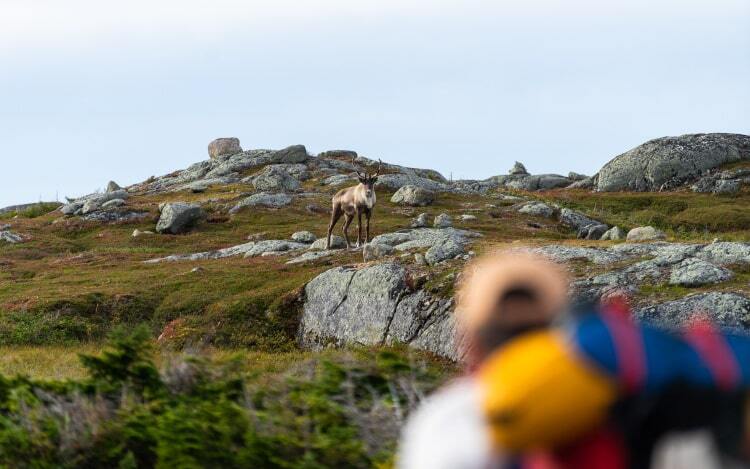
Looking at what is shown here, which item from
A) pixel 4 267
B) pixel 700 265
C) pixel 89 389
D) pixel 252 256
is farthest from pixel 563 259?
pixel 4 267

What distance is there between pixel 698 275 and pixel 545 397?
20.8 m

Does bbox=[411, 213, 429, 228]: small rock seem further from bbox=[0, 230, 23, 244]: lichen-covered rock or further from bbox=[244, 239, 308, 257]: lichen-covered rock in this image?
bbox=[0, 230, 23, 244]: lichen-covered rock

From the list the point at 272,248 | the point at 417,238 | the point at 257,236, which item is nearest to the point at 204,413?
the point at 417,238

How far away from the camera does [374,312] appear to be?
26422 millimetres

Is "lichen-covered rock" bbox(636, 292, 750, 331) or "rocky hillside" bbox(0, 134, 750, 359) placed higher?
"rocky hillside" bbox(0, 134, 750, 359)

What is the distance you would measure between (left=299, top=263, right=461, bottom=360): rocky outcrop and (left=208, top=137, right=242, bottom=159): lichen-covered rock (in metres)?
81.7

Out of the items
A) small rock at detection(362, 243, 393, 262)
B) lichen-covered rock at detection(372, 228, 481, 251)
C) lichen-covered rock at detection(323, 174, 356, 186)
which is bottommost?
small rock at detection(362, 243, 393, 262)

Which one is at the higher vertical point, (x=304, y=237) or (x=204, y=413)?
(x=304, y=237)

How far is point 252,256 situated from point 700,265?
25.6m

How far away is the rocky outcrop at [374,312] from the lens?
24.2 meters

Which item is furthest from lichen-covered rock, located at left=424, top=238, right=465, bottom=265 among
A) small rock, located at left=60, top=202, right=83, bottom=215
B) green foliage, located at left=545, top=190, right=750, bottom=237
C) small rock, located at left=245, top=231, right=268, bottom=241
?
small rock, located at left=60, top=202, right=83, bottom=215

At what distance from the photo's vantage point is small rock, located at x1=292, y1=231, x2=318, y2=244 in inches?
1933

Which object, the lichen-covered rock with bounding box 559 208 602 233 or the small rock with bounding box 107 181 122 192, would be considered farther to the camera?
the small rock with bounding box 107 181 122 192

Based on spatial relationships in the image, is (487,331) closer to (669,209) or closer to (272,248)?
(272,248)
